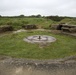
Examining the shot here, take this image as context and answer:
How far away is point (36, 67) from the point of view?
5418 millimetres

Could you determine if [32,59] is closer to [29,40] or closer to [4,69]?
[4,69]

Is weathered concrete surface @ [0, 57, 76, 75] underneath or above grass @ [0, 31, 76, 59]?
underneath

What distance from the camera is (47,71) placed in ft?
17.2

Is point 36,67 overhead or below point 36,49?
below

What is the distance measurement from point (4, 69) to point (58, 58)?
83.7 inches

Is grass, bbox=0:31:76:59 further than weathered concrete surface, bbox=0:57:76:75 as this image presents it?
Yes

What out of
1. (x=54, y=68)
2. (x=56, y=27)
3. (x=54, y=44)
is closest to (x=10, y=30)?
(x=56, y=27)

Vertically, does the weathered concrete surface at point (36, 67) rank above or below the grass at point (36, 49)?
below

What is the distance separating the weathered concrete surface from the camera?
205 inches

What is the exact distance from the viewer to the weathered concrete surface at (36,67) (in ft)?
17.1

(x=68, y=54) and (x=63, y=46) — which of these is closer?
(x=68, y=54)

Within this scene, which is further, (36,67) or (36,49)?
(36,49)

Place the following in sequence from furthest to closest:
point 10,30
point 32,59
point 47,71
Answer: point 10,30 < point 32,59 < point 47,71

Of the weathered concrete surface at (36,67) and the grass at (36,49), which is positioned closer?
the weathered concrete surface at (36,67)
